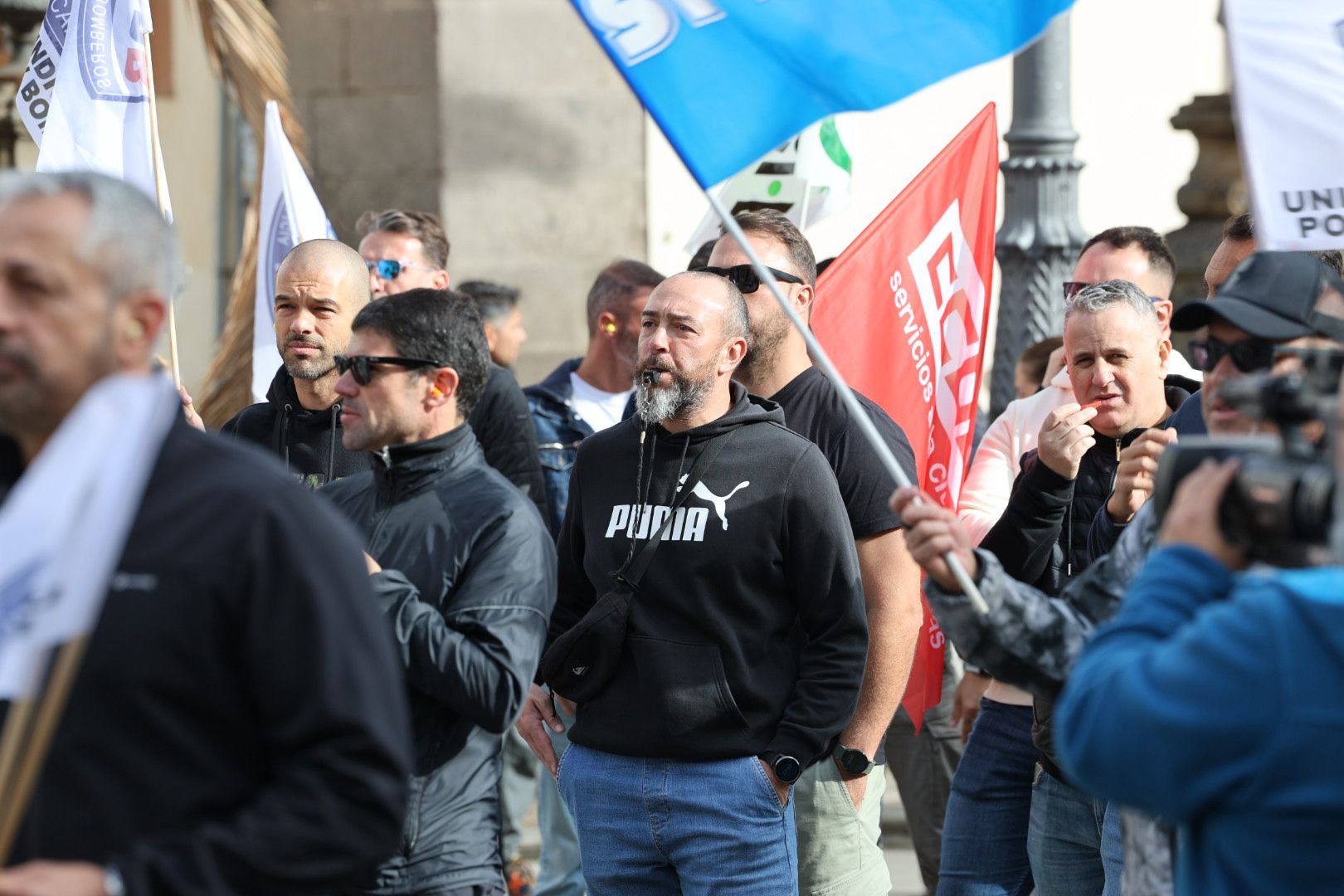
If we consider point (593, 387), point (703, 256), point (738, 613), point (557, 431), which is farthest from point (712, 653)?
point (593, 387)

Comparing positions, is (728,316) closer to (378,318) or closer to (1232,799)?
(378,318)

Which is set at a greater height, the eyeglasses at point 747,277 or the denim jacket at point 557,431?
the eyeglasses at point 747,277

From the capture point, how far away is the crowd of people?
220cm

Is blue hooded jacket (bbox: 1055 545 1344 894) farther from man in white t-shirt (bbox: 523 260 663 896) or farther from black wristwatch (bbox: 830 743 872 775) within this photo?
man in white t-shirt (bbox: 523 260 663 896)

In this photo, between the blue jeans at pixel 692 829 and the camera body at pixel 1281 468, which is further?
the blue jeans at pixel 692 829

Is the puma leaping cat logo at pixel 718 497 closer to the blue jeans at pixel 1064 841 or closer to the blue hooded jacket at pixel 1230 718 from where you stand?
the blue jeans at pixel 1064 841

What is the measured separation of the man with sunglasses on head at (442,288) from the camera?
5480mm

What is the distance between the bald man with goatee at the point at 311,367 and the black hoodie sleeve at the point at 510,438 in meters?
0.50

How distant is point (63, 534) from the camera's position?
2057mm

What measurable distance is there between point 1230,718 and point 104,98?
426 cm

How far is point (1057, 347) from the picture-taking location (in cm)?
651

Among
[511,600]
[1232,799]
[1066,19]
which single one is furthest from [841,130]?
[1232,799]

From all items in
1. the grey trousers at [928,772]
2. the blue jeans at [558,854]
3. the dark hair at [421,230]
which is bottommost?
the blue jeans at [558,854]

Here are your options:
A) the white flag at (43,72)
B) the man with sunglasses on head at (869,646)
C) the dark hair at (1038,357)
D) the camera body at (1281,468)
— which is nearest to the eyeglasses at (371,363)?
the man with sunglasses on head at (869,646)
